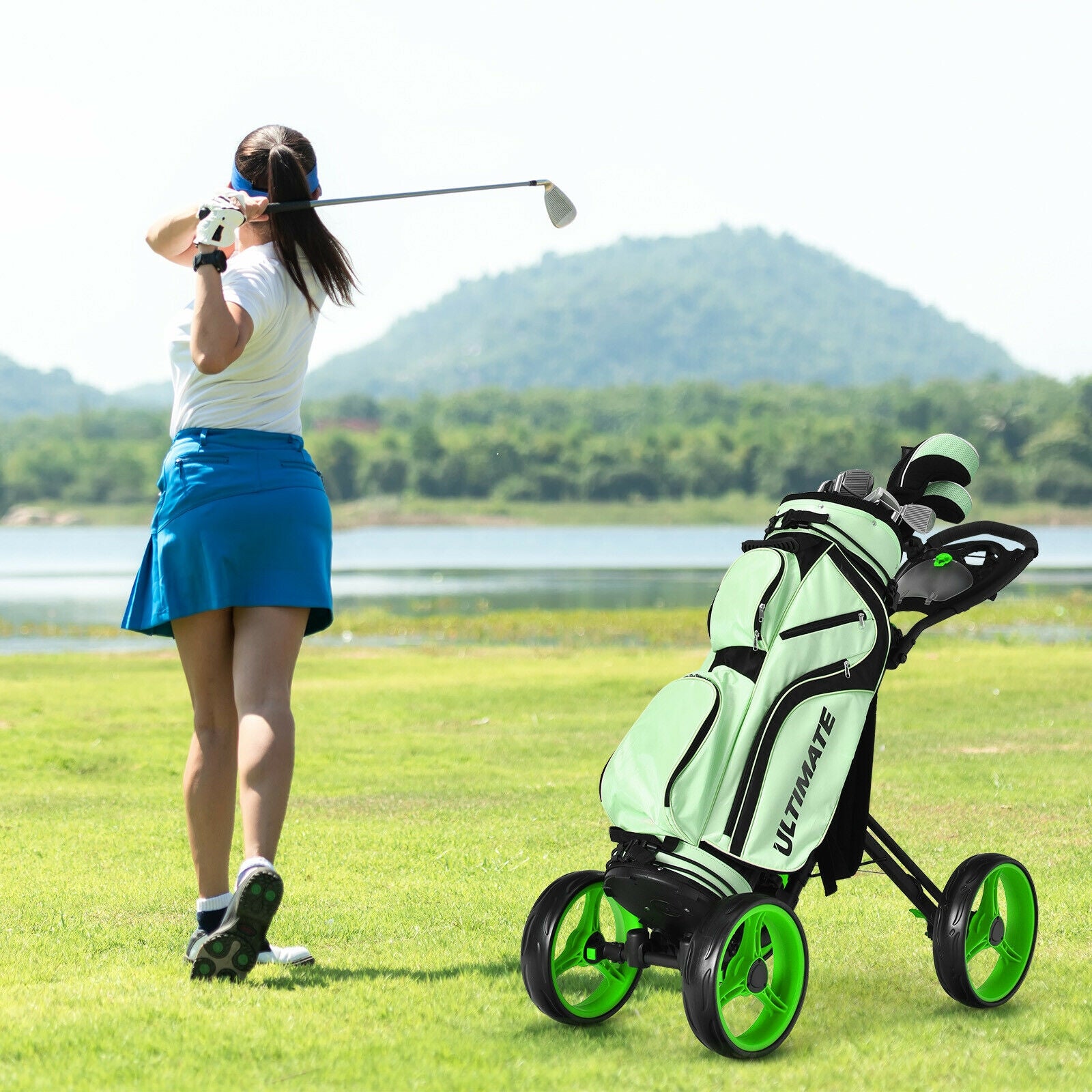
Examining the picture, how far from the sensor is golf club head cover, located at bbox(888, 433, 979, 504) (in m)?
4.01

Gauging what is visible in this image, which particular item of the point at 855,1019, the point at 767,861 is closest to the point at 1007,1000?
the point at 855,1019

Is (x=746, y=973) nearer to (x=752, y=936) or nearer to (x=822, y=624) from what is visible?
(x=752, y=936)

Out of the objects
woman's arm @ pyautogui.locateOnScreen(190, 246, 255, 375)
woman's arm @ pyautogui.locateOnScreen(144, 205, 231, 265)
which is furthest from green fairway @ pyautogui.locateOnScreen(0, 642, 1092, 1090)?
woman's arm @ pyautogui.locateOnScreen(144, 205, 231, 265)

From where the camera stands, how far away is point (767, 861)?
345cm

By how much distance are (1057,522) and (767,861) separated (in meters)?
108

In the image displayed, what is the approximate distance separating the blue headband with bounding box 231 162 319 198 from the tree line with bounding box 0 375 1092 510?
106m

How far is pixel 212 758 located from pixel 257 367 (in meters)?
1.09

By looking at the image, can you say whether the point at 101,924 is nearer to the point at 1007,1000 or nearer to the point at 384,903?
the point at 384,903

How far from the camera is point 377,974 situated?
4.06m

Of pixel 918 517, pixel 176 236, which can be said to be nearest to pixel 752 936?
pixel 918 517

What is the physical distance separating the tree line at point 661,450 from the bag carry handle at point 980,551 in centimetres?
10541

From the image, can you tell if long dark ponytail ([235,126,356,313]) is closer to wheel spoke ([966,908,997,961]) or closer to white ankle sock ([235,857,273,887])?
white ankle sock ([235,857,273,887])

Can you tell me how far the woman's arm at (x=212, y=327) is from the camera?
3730 mm

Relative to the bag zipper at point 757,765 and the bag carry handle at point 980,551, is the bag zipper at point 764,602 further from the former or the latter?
the bag carry handle at point 980,551
